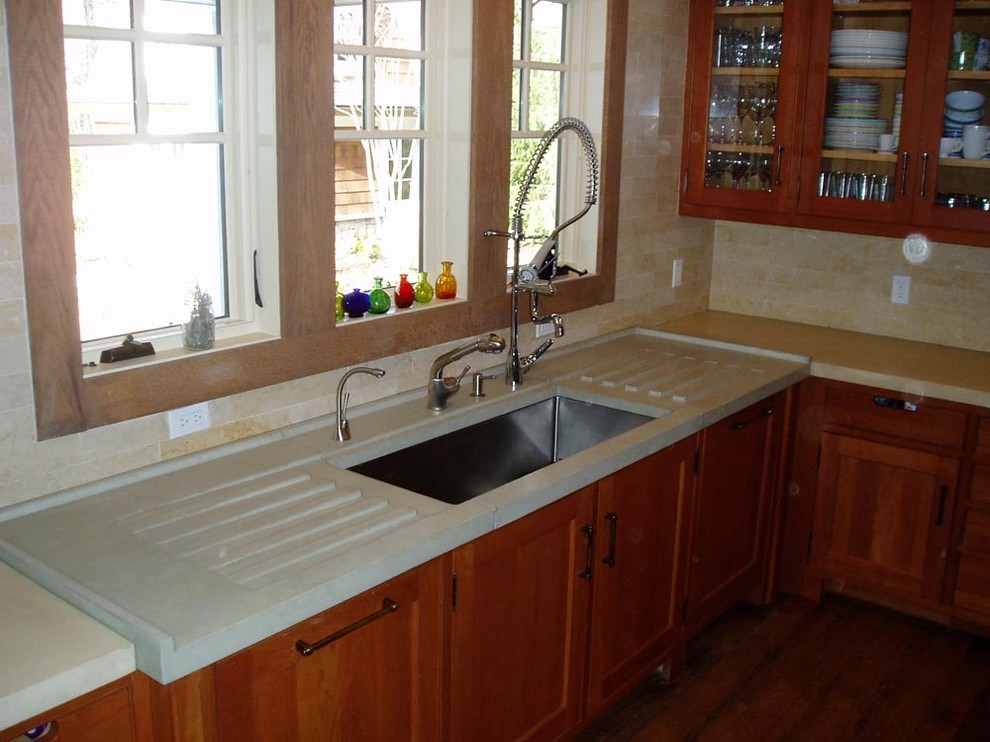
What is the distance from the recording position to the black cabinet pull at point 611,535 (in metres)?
2.66

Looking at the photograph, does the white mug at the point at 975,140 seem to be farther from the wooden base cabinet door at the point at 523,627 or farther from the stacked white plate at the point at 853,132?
the wooden base cabinet door at the point at 523,627

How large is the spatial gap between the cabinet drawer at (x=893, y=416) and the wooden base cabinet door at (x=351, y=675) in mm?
1906

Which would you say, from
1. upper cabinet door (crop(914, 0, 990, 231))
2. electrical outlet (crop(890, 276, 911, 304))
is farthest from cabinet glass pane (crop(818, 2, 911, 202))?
electrical outlet (crop(890, 276, 911, 304))

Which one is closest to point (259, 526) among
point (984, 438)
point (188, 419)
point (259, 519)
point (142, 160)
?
point (259, 519)

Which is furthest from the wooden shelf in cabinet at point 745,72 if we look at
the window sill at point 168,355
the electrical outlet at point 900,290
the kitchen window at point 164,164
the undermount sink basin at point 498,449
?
the window sill at point 168,355

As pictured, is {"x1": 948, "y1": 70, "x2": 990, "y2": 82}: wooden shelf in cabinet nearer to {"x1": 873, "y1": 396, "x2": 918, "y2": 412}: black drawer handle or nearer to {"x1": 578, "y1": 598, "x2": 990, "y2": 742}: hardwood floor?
{"x1": 873, "y1": 396, "x2": 918, "y2": 412}: black drawer handle

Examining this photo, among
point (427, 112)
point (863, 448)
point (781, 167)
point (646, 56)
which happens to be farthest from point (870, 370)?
point (427, 112)

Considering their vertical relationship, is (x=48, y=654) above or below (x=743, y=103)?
below

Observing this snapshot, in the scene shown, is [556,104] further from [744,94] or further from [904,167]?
[904,167]

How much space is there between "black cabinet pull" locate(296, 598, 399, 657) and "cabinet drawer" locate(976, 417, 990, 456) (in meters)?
2.12

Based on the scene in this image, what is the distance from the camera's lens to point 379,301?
283 cm

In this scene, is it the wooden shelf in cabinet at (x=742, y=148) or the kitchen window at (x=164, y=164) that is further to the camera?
the wooden shelf in cabinet at (x=742, y=148)

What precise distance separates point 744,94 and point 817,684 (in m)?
2.04

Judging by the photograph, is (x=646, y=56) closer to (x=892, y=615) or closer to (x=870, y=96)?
(x=870, y=96)
